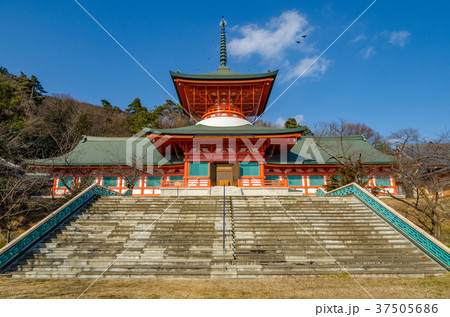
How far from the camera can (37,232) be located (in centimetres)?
895

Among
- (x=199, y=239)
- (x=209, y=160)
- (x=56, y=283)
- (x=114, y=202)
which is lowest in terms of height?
(x=56, y=283)

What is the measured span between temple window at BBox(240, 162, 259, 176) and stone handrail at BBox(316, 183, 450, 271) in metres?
7.19

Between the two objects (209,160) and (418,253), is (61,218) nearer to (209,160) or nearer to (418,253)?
(209,160)

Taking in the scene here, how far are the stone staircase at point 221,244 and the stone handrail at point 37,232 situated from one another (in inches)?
10.6

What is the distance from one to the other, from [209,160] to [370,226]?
37.0 ft

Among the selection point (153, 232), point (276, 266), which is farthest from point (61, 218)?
point (276, 266)

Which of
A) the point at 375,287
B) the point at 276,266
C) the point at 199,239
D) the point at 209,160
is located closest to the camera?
the point at 375,287

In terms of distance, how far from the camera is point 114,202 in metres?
12.5

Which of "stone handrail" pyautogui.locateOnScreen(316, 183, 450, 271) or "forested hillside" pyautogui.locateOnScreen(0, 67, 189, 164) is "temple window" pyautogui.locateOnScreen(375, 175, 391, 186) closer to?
"stone handrail" pyautogui.locateOnScreen(316, 183, 450, 271)

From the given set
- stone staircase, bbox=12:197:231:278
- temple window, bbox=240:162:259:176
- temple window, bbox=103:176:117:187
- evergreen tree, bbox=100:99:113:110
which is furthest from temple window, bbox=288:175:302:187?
evergreen tree, bbox=100:99:113:110

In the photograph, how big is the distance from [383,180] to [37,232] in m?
23.4

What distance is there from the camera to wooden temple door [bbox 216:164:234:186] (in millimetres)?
18584

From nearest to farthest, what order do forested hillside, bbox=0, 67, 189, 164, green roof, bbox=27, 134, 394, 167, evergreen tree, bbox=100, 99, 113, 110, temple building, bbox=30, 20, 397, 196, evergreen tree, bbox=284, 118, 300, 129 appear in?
1. temple building, bbox=30, 20, 397, 196
2. green roof, bbox=27, 134, 394, 167
3. forested hillside, bbox=0, 67, 189, 164
4. evergreen tree, bbox=284, 118, 300, 129
5. evergreen tree, bbox=100, 99, 113, 110
